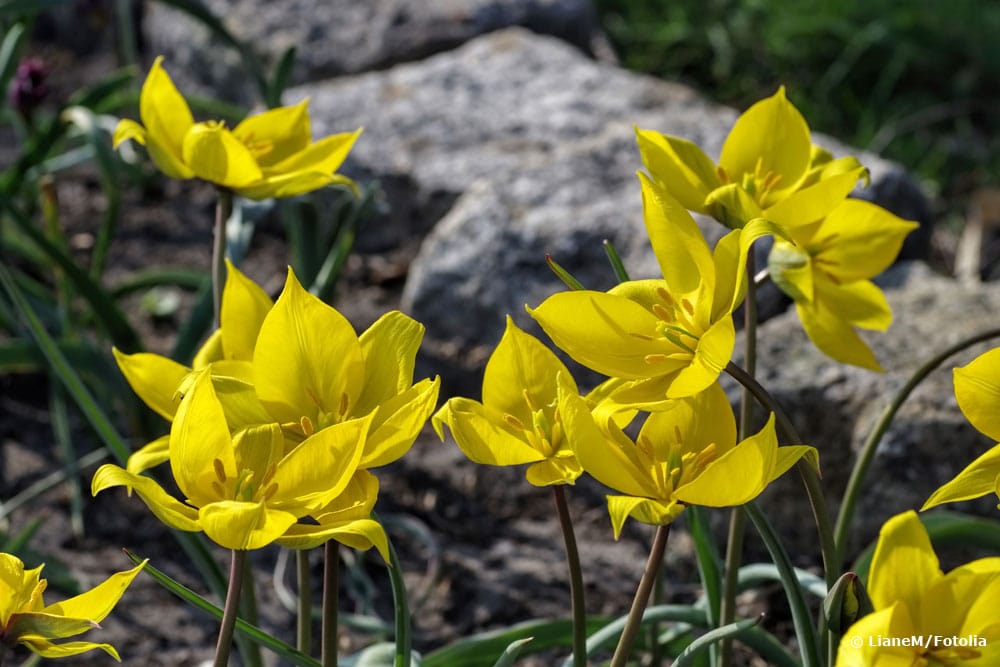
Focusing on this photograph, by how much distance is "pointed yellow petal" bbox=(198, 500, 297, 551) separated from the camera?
0.79 m

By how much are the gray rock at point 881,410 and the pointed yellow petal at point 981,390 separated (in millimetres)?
764

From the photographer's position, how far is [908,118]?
143 inches

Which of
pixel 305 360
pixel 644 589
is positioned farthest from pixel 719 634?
pixel 305 360

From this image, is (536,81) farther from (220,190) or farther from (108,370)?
(220,190)

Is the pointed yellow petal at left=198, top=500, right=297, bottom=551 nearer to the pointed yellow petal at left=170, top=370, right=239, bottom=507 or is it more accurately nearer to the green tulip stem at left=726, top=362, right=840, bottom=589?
the pointed yellow petal at left=170, top=370, right=239, bottom=507

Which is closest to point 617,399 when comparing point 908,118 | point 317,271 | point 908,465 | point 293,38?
point 908,465

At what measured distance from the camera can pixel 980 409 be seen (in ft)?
2.91

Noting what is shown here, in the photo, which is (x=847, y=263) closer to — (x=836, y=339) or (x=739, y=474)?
(x=836, y=339)

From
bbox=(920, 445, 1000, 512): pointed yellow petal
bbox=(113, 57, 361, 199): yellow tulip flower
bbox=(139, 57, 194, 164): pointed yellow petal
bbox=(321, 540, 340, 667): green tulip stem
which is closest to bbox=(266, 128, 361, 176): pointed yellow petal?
bbox=(113, 57, 361, 199): yellow tulip flower

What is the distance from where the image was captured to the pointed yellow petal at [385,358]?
0.98 m

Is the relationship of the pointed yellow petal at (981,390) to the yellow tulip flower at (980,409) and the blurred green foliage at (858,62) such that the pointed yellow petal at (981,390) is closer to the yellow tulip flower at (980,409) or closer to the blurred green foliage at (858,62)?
the yellow tulip flower at (980,409)

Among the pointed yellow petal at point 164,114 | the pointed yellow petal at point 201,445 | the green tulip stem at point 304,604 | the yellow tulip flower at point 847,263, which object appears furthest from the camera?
the pointed yellow petal at point 164,114

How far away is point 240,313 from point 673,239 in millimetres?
386

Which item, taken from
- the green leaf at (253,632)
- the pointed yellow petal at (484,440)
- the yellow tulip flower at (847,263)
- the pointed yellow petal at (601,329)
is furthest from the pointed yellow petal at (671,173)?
the green leaf at (253,632)
